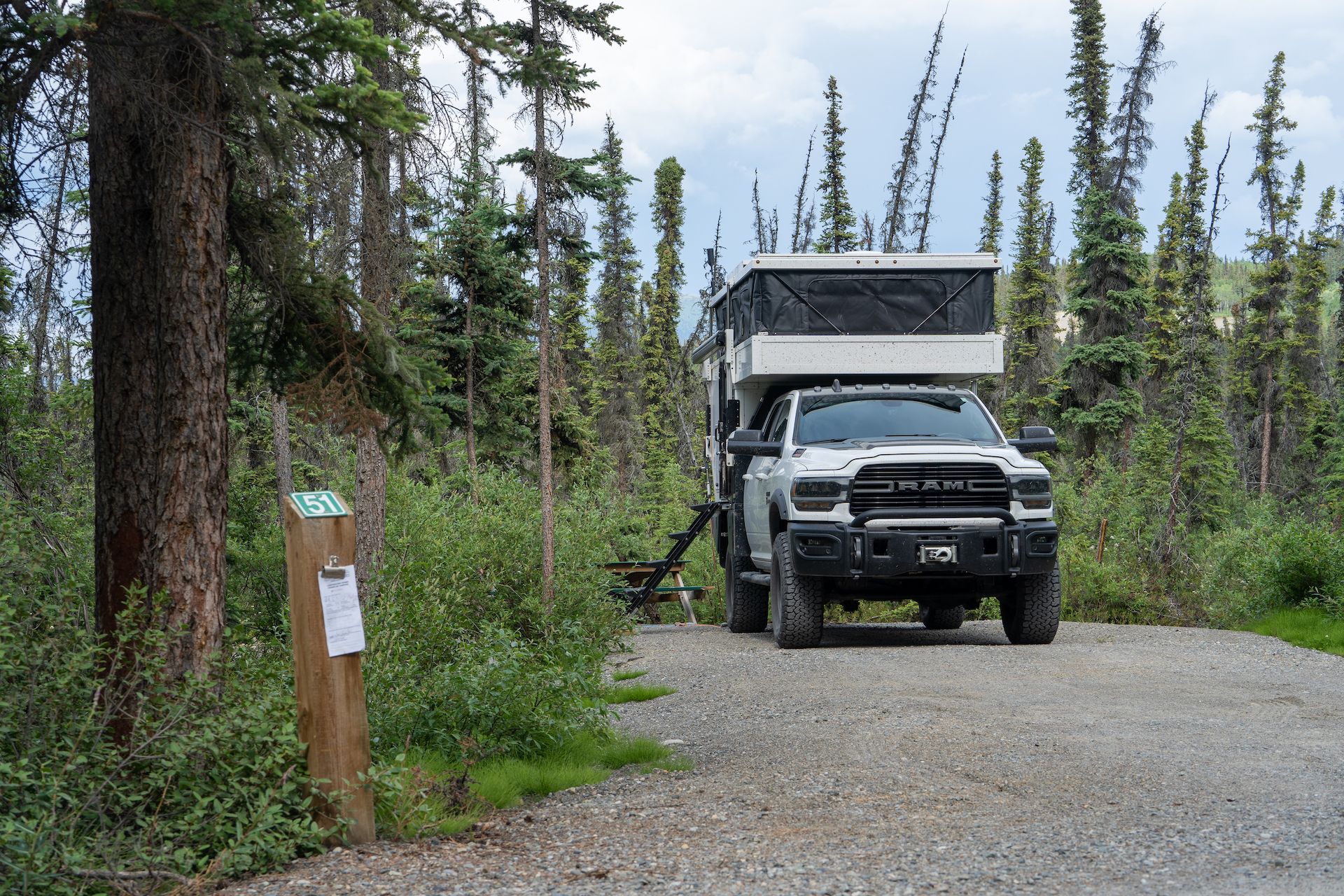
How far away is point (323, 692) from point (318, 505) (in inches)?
31.3

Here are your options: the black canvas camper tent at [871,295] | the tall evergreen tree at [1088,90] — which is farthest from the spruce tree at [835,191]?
the black canvas camper tent at [871,295]

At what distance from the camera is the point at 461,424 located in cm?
2677

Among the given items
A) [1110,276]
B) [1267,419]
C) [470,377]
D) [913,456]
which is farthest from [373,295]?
[1267,419]

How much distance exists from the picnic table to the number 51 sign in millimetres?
11396

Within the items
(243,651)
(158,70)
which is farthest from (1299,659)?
(158,70)

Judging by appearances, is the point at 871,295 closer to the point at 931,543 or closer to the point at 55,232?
the point at 931,543

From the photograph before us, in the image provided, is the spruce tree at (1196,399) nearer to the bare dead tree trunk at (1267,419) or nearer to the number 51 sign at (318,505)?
the bare dead tree trunk at (1267,419)

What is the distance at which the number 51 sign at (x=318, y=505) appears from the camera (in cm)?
510

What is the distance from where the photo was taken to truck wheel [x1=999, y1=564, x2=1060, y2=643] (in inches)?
460

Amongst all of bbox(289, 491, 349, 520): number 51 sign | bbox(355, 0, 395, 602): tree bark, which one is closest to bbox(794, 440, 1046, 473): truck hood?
bbox(355, 0, 395, 602): tree bark

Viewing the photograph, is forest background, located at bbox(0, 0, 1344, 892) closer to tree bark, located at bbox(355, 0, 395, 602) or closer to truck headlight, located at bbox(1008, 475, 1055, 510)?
tree bark, located at bbox(355, 0, 395, 602)

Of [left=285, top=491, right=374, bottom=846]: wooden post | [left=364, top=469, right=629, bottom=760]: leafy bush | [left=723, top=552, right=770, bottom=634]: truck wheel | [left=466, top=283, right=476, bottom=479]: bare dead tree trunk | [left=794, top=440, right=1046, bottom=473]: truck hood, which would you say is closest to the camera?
→ [left=285, top=491, right=374, bottom=846]: wooden post

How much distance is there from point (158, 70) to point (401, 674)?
3.35 m

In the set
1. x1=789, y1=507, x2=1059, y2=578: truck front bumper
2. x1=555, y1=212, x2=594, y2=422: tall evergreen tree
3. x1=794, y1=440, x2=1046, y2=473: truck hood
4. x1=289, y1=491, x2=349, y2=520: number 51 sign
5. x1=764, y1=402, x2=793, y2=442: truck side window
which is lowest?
x1=789, y1=507, x2=1059, y2=578: truck front bumper
